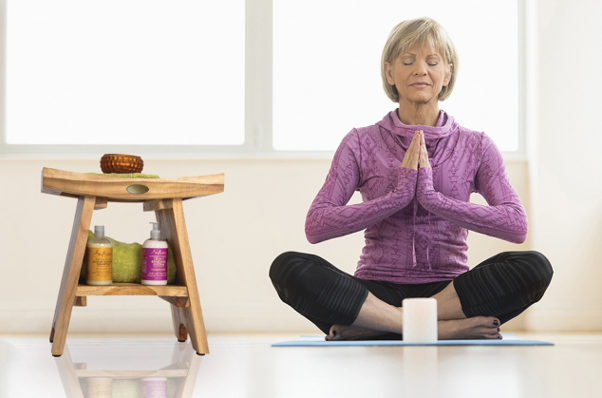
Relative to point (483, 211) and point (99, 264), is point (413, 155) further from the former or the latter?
point (99, 264)

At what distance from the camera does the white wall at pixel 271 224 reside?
9.31 feet

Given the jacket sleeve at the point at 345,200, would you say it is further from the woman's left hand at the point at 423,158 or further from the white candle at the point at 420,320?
the white candle at the point at 420,320

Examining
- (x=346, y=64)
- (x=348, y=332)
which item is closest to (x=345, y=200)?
(x=348, y=332)

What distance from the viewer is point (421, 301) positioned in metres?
1.70

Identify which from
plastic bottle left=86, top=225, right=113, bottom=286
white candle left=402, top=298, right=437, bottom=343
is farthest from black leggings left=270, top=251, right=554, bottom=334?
plastic bottle left=86, top=225, right=113, bottom=286

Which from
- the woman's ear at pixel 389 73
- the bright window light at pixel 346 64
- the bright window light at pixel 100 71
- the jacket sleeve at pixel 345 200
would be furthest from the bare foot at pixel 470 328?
the bright window light at pixel 100 71

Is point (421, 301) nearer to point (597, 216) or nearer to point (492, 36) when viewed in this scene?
point (597, 216)

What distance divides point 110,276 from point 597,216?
6.34 ft

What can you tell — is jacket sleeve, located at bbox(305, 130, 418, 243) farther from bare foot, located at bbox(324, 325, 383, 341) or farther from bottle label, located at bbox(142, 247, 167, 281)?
bottle label, located at bbox(142, 247, 167, 281)

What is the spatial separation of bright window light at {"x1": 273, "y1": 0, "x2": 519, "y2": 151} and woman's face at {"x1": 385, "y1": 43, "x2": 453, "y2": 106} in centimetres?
104

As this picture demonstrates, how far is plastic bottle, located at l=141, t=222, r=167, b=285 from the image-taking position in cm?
191

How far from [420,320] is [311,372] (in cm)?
52

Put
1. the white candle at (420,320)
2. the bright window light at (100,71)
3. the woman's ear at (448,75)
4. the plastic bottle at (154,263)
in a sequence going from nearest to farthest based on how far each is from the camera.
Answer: the white candle at (420,320) < the plastic bottle at (154,263) < the woman's ear at (448,75) < the bright window light at (100,71)

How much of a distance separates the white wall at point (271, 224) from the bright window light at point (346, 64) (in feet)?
0.58
